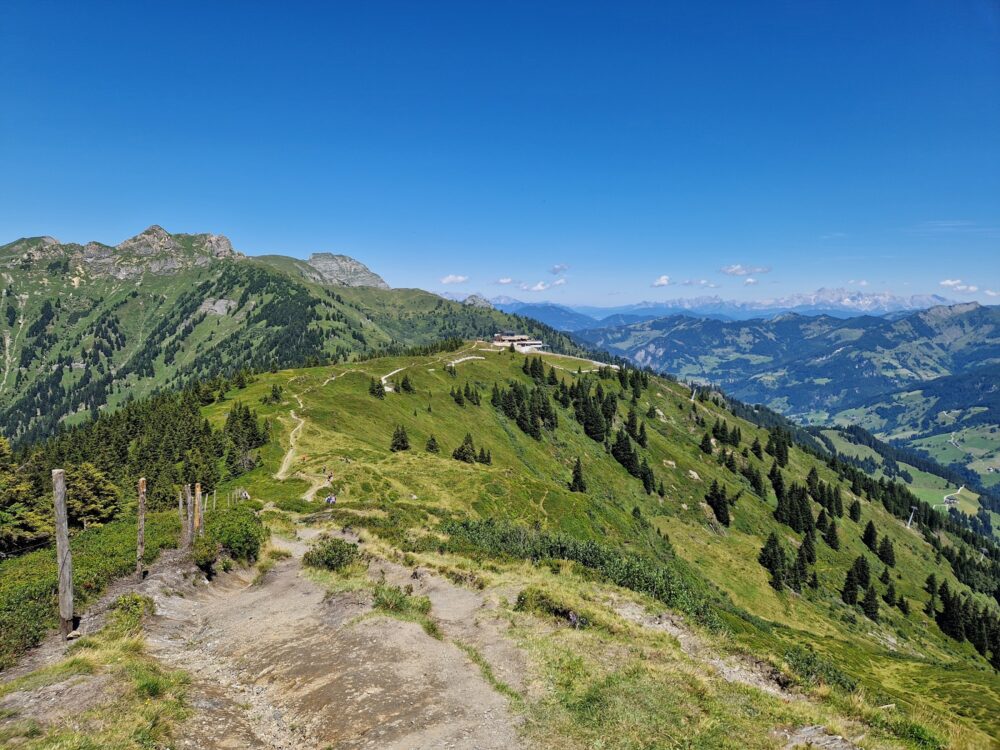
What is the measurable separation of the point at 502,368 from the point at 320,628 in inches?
6744

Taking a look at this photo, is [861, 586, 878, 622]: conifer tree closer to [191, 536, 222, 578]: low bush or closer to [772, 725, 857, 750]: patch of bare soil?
[772, 725, 857, 750]: patch of bare soil

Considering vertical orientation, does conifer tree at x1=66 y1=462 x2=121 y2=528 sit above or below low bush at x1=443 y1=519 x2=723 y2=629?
above

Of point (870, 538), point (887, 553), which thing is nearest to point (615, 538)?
point (887, 553)

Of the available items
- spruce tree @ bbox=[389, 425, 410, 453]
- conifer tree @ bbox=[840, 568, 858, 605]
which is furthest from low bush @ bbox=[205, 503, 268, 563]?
conifer tree @ bbox=[840, 568, 858, 605]

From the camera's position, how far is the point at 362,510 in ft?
184

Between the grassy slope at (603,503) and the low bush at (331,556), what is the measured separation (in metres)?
7.05

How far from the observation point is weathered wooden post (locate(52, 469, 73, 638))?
70.0 feet

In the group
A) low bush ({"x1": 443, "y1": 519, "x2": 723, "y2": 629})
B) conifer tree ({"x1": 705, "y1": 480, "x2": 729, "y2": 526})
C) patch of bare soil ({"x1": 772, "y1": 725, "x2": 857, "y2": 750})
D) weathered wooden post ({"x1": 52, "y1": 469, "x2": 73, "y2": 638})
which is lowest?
conifer tree ({"x1": 705, "y1": 480, "x2": 729, "y2": 526})

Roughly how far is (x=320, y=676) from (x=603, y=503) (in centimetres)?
8463

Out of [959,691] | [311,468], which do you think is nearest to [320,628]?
[311,468]

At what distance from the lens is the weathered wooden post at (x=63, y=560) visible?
2133 cm

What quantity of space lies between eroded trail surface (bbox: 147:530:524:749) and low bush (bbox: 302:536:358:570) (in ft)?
15.8

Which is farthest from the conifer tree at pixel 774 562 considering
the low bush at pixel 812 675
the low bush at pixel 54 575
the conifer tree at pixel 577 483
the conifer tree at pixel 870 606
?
the low bush at pixel 54 575

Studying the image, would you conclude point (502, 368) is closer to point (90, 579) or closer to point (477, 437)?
point (477, 437)
